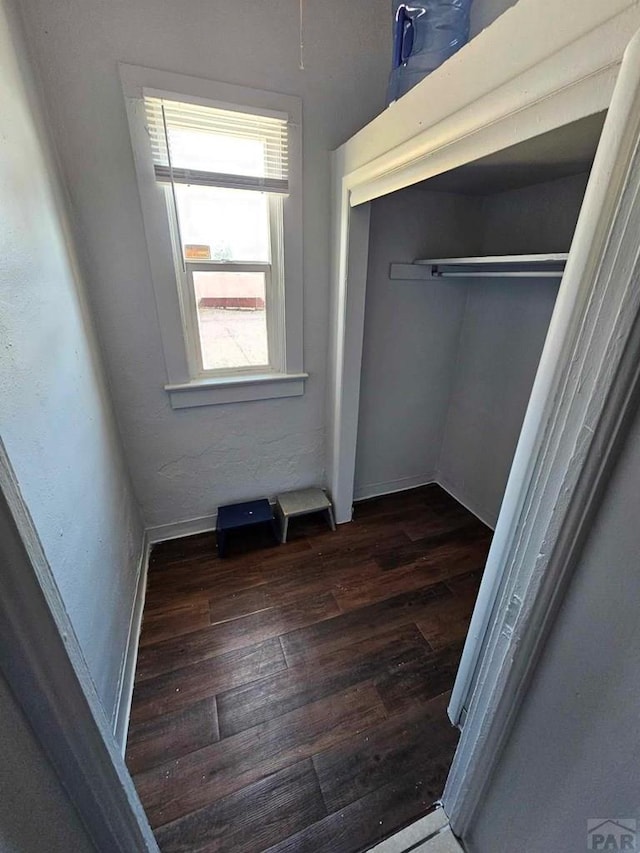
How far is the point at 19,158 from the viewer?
99 cm

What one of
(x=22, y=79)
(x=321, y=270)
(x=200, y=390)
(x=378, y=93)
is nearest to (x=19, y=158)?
(x=22, y=79)

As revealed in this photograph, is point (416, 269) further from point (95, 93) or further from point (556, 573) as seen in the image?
point (556, 573)

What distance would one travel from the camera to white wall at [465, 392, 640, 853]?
51 centimetres

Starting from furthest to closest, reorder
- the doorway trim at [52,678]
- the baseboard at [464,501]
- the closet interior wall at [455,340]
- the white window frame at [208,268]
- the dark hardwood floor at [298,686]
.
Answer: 1. the baseboard at [464,501]
2. the closet interior wall at [455,340]
3. the white window frame at [208,268]
4. the dark hardwood floor at [298,686]
5. the doorway trim at [52,678]

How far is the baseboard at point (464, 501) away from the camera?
223 centimetres

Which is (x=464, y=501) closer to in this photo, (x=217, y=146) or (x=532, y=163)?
(x=532, y=163)

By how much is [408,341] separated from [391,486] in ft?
3.52

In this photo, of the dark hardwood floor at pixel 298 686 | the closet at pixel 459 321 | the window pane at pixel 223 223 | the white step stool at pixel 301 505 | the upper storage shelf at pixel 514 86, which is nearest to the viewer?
the upper storage shelf at pixel 514 86

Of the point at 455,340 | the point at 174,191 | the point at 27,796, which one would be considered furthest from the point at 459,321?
the point at 27,796

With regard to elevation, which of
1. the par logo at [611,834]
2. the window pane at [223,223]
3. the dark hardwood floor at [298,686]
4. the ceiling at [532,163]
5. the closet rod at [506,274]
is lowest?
the dark hardwood floor at [298,686]

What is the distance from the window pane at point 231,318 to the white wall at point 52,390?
530mm

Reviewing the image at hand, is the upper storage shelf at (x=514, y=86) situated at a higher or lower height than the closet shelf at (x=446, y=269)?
higher

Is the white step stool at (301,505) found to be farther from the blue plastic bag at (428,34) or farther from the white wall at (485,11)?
the white wall at (485,11)

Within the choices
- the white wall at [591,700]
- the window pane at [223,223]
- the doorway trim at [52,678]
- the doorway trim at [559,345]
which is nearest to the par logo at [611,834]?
the white wall at [591,700]
